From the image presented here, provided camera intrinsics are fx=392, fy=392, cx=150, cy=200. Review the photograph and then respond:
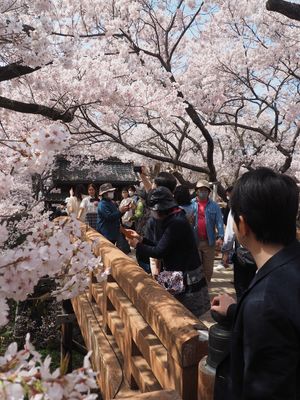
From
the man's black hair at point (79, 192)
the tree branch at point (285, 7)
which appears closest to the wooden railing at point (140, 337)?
the tree branch at point (285, 7)

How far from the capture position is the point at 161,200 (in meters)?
3.03

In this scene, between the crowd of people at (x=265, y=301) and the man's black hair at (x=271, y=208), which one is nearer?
the crowd of people at (x=265, y=301)

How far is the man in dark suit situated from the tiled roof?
18.8 m

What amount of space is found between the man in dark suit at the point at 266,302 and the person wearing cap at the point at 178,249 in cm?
153

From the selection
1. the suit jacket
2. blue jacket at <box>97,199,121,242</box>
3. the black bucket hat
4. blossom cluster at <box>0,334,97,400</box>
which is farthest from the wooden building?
blossom cluster at <box>0,334,97,400</box>

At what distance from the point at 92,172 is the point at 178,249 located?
18.8m

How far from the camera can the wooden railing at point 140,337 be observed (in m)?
1.77

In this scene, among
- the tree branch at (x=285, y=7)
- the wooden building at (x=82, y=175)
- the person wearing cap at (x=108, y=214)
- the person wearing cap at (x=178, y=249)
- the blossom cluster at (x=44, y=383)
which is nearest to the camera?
the blossom cluster at (x=44, y=383)

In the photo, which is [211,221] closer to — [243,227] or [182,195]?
[182,195]

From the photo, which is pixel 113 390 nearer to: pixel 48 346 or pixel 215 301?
pixel 215 301

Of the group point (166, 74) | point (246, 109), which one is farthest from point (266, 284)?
point (246, 109)

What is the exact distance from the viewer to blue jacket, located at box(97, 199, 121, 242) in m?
5.80

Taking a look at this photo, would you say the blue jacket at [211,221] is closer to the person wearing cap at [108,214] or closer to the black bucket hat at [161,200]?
the person wearing cap at [108,214]

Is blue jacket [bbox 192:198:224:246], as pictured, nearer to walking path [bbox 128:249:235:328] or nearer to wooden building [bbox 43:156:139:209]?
walking path [bbox 128:249:235:328]
